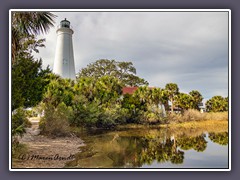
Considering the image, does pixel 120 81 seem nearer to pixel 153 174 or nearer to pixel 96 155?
pixel 96 155

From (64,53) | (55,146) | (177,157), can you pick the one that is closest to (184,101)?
(177,157)

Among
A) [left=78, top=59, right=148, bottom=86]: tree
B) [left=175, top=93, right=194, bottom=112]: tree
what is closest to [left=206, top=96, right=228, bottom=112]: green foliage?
[left=175, top=93, right=194, bottom=112]: tree

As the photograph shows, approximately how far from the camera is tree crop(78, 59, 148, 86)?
3182 mm

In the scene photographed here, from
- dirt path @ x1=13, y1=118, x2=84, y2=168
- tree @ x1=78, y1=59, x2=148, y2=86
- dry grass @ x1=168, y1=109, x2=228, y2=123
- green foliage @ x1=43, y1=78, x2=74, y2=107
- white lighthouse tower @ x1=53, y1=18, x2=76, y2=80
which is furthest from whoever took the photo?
green foliage @ x1=43, y1=78, x2=74, y2=107

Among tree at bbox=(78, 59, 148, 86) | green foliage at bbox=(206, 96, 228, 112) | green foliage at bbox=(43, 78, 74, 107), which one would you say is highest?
tree at bbox=(78, 59, 148, 86)

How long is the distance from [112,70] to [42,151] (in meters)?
1.53

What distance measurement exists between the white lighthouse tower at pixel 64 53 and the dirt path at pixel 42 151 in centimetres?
84

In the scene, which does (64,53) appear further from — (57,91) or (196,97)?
(196,97)

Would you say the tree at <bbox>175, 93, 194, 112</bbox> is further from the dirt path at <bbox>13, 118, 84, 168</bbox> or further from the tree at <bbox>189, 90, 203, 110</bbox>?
the dirt path at <bbox>13, 118, 84, 168</bbox>

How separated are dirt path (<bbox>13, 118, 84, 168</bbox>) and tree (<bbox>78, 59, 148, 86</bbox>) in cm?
105

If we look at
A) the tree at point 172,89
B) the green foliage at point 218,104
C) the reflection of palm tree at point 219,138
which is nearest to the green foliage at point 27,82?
the tree at point 172,89

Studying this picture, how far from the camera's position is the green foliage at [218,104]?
2879 mm

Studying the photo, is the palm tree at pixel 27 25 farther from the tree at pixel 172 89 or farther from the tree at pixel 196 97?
the tree at pixel 196 97
